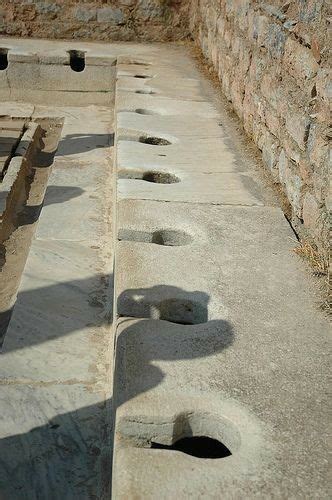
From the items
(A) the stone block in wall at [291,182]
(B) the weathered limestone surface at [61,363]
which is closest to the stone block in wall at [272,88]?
(A) the stone block in wall at [291,182]

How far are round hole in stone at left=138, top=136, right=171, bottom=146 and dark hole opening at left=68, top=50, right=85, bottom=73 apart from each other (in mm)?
3884

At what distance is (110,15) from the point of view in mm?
8836

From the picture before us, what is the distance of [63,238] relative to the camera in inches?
166

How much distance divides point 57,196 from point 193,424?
133 inches

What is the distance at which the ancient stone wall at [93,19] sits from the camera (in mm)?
8719

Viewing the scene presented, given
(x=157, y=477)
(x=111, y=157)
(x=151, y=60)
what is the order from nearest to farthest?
(x=157, y=477) < (x=111, y=157) < (x=151, y=60)

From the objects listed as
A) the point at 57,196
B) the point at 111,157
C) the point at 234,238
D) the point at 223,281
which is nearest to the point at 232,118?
the point at 111,157

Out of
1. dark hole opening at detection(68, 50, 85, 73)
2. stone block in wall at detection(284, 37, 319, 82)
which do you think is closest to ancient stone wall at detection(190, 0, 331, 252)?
stone block in wall at detection(284, 37, 319, 82)

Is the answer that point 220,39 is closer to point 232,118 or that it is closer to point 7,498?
point 232,118

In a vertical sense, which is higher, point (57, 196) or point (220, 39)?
point (220, 39)

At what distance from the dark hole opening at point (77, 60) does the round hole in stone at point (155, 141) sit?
3884 millimetres

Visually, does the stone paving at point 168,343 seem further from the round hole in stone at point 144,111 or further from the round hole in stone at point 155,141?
the round hole in stone at point 144,111

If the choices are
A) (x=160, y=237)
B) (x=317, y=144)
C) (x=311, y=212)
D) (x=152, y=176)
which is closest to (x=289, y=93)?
(x=317, y=144)

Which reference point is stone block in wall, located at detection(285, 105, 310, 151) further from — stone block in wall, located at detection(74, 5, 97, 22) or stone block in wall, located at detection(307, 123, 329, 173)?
stone block in wall, located at detection(74, 5, 97, 22)
